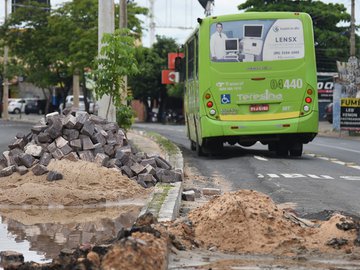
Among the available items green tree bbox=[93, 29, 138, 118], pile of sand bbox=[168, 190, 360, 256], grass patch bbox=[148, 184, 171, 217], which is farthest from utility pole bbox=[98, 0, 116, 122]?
pile of sand bbox=[168, 190, 360, 256]

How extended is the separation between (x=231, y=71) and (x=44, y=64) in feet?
125

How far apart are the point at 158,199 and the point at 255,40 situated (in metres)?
9.08

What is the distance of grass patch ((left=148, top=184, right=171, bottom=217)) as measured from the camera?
965 centimetres

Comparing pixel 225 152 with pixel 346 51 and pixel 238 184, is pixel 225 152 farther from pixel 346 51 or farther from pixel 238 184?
pixel 346 51

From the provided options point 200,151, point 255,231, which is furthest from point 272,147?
point 255,231

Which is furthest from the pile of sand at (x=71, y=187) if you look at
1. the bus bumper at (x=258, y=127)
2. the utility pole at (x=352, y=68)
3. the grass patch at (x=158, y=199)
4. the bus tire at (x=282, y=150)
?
the utility pole at (x=352, y=68)

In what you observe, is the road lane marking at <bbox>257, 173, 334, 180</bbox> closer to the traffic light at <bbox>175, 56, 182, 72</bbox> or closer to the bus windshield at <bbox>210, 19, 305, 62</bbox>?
the bus windshield at <bbox>210, 19, 305, 62</bbox>

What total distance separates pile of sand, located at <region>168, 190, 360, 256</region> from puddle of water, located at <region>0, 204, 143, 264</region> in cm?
123

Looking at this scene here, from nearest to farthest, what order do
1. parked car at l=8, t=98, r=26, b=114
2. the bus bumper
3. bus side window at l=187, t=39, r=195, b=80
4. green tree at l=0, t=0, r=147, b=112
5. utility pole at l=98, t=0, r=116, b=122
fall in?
1. the bus bumper
2. utility pole at l=98, t=0, r=116, b=122
3. bus side window at l=187, t=39, r=195, b=80
4. green tree at l=0, t=0, r=147, b=112
5. parked car at l=8, t=98, r=26, b=114

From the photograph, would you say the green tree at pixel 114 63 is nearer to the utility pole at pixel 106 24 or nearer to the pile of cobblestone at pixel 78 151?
Answer: the utility pole at pixel 106 24

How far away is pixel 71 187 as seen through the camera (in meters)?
12.4

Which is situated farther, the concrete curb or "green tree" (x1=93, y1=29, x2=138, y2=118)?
"green tree" (x1=93, y1=29, x2=138, y2=118)

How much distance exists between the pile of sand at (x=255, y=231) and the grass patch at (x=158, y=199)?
124cm

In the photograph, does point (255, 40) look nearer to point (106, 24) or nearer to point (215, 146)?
point (215, 146)
